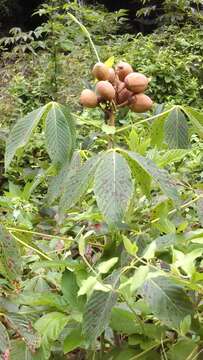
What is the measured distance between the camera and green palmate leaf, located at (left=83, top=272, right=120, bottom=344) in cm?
64

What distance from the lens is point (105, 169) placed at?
28.7 inches

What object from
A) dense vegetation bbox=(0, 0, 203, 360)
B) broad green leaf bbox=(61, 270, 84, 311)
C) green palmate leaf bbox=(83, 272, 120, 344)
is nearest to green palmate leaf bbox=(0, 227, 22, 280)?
dense vegetation bbox=(0, 0, 203, 360)

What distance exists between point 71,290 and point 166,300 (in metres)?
0.14

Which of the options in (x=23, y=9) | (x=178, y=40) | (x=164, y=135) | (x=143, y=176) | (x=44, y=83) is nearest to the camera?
(x=143, y=176)

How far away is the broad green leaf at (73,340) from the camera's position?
2.34ft

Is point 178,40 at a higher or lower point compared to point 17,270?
lower

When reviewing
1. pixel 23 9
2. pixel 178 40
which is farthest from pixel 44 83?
pixel 23 9

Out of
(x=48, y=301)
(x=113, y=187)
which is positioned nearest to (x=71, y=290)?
(x=48, y=301)

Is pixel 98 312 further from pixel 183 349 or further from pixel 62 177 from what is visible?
pixel 62 177

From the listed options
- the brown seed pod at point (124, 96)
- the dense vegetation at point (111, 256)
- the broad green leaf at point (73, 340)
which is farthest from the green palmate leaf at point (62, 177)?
the broad green leaf at point (73, 340)

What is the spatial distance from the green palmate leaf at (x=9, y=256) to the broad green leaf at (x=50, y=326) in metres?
0.12

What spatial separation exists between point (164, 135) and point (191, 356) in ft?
1.00

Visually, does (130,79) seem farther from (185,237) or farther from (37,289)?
(37,289)

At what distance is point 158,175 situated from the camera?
0.73 m
